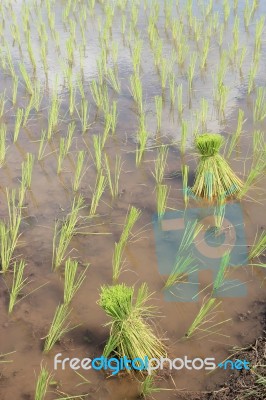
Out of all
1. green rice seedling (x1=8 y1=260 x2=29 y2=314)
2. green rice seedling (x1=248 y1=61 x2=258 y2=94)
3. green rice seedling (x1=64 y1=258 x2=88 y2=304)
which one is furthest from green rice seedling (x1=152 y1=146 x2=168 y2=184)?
green rice seedling (x1=248 y1=61 x2=258 y2=94)

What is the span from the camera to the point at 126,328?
208 centimetres

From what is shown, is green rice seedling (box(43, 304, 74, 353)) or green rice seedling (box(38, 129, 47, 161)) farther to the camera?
green rice seedling (box(38, 129, 47, 161))

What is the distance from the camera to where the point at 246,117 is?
424 centimetres

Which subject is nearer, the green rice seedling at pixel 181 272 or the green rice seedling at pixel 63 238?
the green rice seedling at pixel 181 272

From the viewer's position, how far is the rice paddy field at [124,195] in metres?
2.20

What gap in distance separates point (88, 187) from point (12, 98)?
77.7 inches

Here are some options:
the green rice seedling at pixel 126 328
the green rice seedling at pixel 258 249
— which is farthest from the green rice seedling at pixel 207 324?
the green rice seedling at pixel 258 249

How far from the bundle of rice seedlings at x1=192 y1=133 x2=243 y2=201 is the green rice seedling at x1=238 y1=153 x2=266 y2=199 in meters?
0.07

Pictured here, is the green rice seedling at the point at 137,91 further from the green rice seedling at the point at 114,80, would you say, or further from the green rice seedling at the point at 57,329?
the green rice seedling at the point at 57,329

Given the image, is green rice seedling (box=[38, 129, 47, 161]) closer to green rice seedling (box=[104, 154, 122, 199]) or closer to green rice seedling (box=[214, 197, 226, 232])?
green rice seedling (box=[104, 154, 122, 199])

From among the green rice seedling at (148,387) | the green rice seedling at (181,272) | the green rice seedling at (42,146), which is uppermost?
the green rice seedling at (42,146)

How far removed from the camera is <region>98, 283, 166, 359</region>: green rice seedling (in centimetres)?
200

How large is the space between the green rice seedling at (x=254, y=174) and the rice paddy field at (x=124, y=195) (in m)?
0.02

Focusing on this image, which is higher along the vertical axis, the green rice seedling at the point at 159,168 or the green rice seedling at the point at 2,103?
the green rice seedling at the point at 2,103
